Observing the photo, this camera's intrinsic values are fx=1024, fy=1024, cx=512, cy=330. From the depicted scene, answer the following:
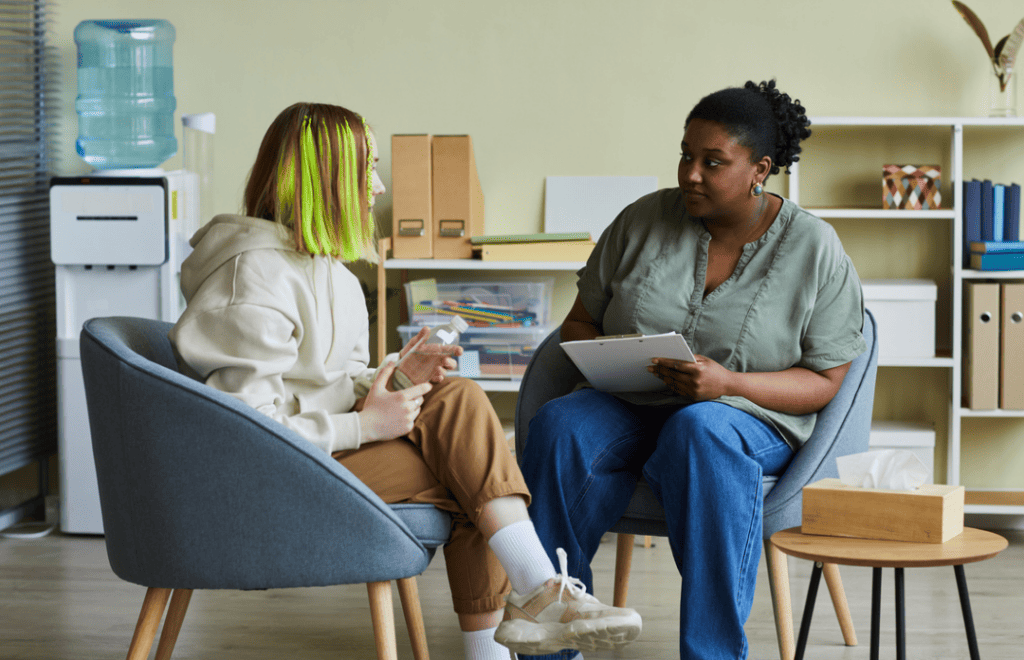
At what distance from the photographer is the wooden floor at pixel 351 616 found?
221 centimetres

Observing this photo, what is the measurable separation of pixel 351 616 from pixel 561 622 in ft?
3.46

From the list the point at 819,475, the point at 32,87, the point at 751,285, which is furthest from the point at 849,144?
the point at 32,87

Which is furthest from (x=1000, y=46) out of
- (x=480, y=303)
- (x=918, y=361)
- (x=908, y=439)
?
(x=480, y=303)

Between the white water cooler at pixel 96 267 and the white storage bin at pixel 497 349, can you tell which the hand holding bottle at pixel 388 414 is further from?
the white water cooler at pixel 96 267

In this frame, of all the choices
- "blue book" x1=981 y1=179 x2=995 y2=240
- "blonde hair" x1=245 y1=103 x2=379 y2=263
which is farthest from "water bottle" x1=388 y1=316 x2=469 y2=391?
"blue book" x1=981 y1=179 x2=995 y2=240

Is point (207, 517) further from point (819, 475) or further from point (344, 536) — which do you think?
point (819, 475)

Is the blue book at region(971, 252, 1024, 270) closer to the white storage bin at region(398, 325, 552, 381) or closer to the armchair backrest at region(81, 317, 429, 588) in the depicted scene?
the white storage bin at region(398, 325, 552, 381)

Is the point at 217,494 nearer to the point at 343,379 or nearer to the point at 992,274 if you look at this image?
the point at 343,379

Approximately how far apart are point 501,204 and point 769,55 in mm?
977

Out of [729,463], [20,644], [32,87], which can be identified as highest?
[32,87]

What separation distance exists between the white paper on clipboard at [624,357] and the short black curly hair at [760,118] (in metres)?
0.47

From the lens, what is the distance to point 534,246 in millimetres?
3086

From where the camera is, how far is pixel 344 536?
5.05 feet

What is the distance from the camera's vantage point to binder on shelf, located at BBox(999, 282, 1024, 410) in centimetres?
297
